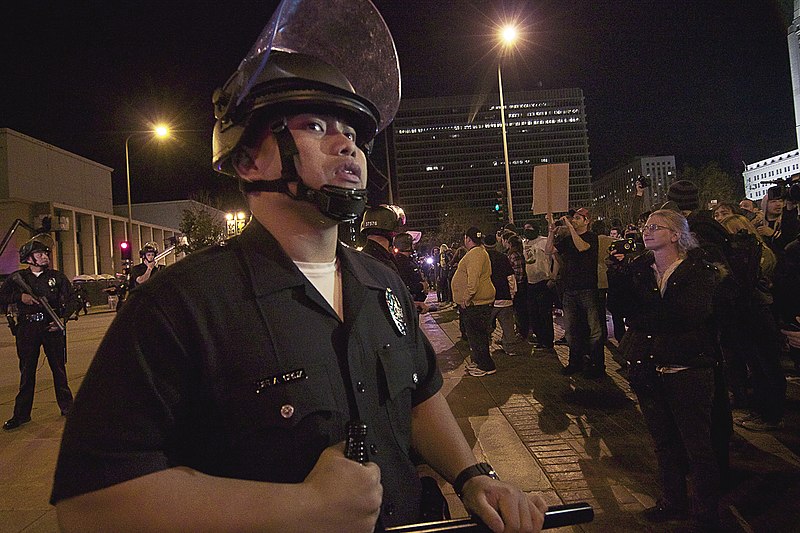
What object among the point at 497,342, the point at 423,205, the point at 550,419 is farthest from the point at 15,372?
the point at 423,205

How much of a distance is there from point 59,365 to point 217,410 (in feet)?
23.2

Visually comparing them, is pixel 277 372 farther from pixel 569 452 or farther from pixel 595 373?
pixel 595 373

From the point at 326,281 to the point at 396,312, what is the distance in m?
0.26

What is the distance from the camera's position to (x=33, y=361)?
22.4 feet

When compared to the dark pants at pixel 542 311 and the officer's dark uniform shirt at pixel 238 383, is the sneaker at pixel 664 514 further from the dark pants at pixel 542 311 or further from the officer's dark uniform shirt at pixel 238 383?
the dark pants at pixel 542 311

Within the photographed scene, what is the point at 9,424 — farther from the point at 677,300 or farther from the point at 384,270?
the point at 677,300

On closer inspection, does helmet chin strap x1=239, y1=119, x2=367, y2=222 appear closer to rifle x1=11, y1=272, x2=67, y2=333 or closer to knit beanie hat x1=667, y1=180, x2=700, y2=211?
knit beanie hat x1=667, y1=180, x2=700, y2=211

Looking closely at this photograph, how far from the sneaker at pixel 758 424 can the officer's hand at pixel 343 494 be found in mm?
5445

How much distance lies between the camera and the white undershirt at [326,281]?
63.1 inches

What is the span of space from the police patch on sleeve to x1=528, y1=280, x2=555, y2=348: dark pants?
8.65 meters

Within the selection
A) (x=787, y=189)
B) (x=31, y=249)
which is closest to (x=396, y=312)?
(x=787, y=189)

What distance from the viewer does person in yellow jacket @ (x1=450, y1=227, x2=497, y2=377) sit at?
823 cm

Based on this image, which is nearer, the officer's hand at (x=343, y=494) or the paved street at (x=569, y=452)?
the officer's hand at (x=343, y=494)

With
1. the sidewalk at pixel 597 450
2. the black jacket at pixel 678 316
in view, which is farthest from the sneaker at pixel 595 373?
the black jacket at pixel 678 316
